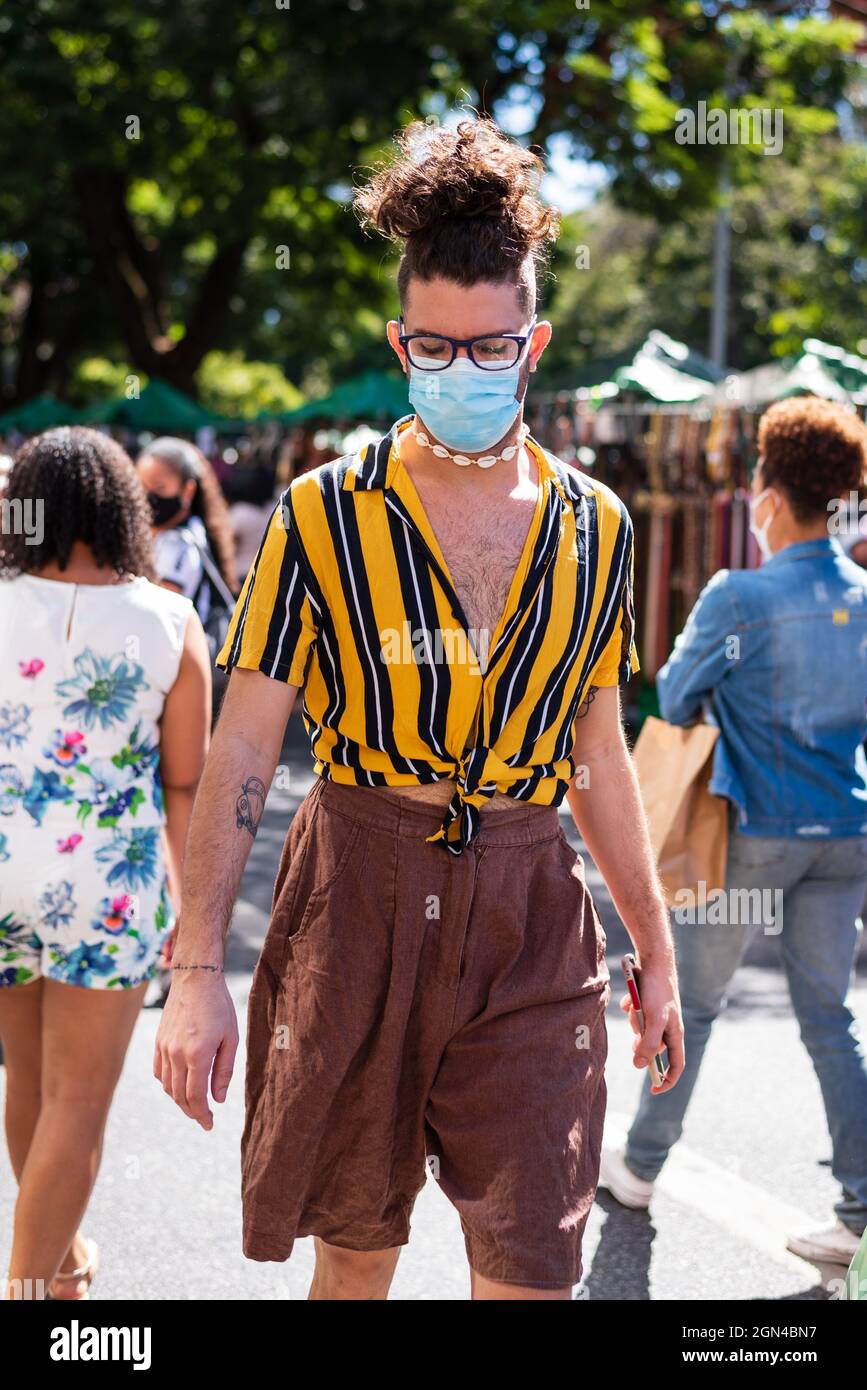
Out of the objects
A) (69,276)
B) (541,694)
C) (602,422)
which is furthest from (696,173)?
(541,694)

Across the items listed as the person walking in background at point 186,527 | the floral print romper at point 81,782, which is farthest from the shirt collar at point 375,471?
the person walking in background at point 186,527

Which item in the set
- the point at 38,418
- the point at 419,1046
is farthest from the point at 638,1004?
the point at 38,418

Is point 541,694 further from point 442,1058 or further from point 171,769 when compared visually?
point 171,769

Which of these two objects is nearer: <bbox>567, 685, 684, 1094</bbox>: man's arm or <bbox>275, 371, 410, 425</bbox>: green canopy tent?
<bbox>567, 685, 684, 1094</bbox>: man's arm

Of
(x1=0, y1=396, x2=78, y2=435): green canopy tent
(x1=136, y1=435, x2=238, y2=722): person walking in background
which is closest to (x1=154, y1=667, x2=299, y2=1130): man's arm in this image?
(x1=136, y1=435, x2=238, y2=722): person walking in background

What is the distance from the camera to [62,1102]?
10.7 ft

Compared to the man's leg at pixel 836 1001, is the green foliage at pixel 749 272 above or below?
above

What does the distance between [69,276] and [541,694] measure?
2613cm

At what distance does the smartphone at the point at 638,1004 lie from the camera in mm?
2699

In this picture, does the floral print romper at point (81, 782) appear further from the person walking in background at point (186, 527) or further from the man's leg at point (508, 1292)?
the person walking in background at point (186, 527)

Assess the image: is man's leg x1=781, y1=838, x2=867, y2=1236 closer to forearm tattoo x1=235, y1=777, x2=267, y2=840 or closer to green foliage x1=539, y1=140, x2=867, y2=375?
forearm tattoo x1=235, y1=777, x2=267, y2=840

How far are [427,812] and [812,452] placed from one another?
6.25 ft

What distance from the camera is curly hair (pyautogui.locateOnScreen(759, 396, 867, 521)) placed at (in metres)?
3.91
